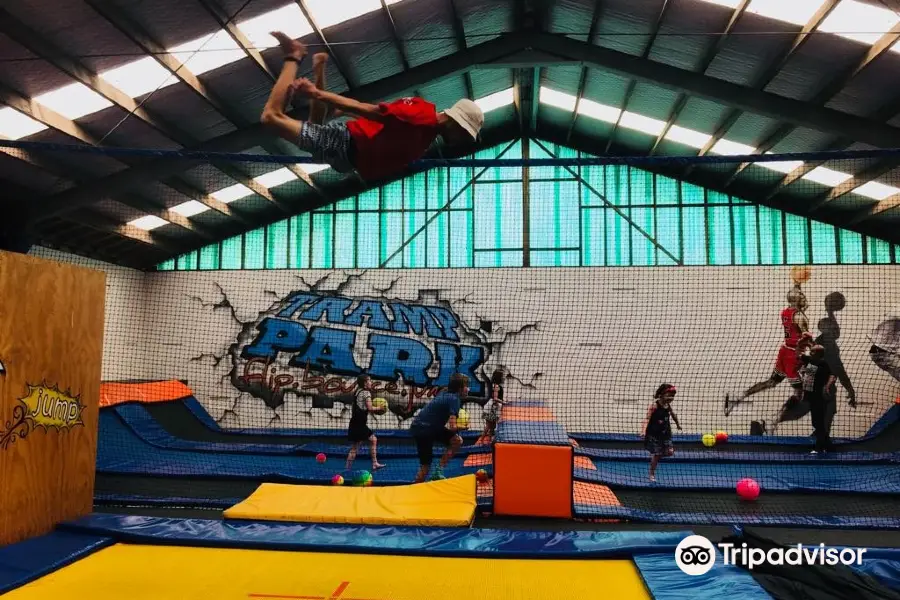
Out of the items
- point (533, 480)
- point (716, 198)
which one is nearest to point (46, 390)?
point (533, 480)

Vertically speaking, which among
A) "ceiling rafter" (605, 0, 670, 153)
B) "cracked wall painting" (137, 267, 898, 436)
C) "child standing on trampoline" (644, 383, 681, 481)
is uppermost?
"ceiling rafter" (605, 0, 670, 153)

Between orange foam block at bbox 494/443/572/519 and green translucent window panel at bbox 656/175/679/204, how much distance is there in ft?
18.5

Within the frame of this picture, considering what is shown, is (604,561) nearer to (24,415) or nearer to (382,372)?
(24,415)

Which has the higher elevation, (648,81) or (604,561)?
(648,81)

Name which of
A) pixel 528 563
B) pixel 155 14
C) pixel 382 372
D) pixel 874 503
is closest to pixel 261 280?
pixel 382 372

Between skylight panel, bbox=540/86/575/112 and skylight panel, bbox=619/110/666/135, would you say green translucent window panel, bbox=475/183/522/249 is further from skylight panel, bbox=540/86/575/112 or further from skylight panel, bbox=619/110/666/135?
skylight panel, bbox=619/110/666/135

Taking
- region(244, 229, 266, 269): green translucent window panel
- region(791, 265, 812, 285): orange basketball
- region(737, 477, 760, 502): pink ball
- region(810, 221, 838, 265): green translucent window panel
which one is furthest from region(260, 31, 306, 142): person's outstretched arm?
region(810, 221, 838, 265): green translucent window panel

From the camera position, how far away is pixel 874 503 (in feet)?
15.6

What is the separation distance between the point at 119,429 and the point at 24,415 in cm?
413

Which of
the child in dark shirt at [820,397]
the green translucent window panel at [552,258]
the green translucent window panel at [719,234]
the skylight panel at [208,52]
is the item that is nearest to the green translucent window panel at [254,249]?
the skylight panel at [208,52]

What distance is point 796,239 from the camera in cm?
863

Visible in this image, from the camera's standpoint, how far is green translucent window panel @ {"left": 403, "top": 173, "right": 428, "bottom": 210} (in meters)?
9.23

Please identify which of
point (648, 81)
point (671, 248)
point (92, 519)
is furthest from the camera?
point (671, 248)

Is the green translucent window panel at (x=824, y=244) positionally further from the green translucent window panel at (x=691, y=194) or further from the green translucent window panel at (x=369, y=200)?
the green translucent window panel at (x=369, y=200)
